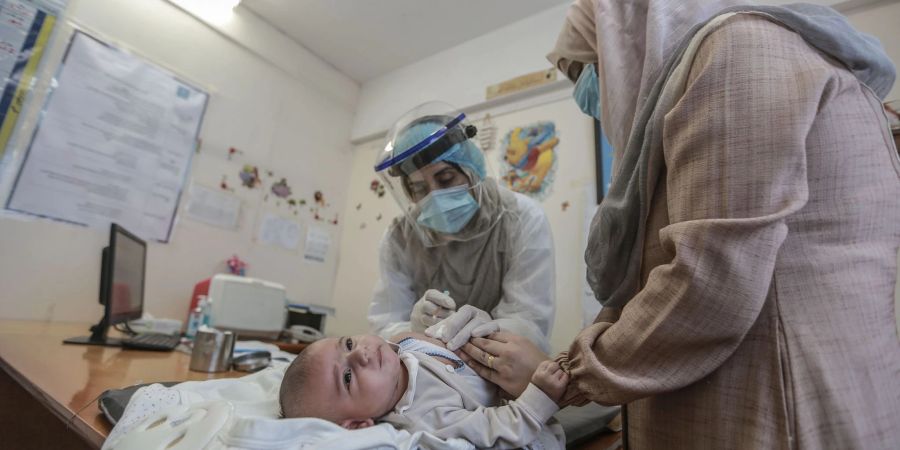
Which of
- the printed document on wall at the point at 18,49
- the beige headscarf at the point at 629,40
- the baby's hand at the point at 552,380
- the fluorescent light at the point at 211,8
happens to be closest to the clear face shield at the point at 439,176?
the beige headscarf at the point at 629,40

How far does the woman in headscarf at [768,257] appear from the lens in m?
0.54

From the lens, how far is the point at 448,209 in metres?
1.33

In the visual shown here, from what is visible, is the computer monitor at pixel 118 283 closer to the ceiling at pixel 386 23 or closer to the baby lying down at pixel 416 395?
the baby lying down at pixel 416 395

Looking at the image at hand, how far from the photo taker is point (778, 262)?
585 millimetres

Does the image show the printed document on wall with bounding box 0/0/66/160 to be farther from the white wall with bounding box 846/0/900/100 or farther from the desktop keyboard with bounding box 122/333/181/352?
the white wall with bounding box 846/0/900/100

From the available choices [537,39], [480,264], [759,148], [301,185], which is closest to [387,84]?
Answer: [301,185]

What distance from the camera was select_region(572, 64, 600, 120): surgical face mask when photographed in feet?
3.97

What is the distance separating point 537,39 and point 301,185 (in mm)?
1889

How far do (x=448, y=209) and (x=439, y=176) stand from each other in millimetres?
118

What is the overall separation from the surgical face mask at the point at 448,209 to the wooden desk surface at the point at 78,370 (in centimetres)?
78

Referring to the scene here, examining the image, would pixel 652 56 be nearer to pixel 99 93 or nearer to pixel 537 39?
pixel 537 39

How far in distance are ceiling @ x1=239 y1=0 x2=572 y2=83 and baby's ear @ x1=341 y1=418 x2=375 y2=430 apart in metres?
2.43

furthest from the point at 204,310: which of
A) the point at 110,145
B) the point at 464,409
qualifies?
the point at 464,409

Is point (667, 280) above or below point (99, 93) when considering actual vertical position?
below
